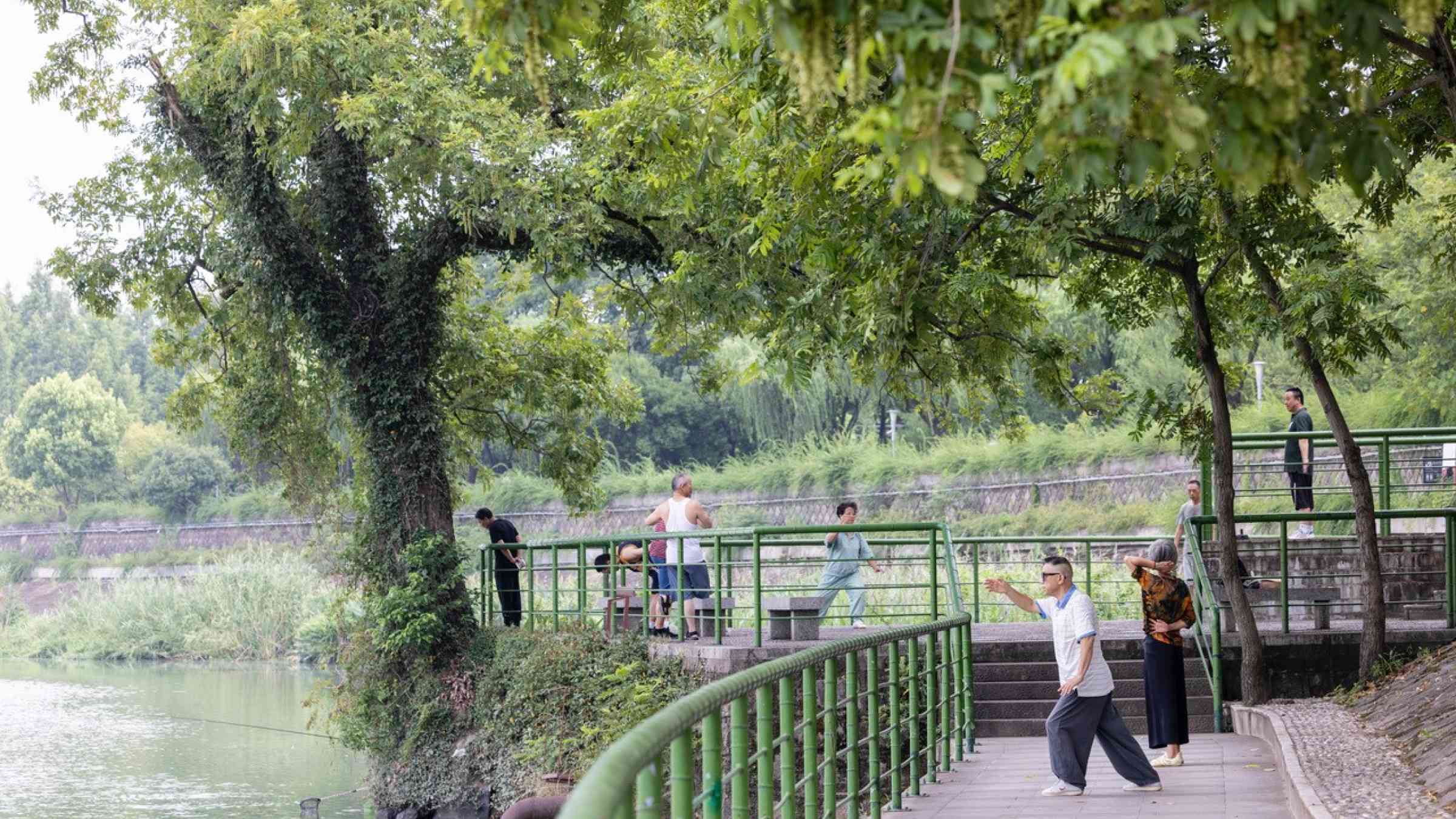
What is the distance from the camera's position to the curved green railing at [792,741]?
393 cm

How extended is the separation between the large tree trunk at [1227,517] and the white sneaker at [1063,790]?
4.83 metres

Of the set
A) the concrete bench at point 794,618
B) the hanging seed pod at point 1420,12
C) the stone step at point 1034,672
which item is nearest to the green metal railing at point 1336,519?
the stone step at point 1034,672

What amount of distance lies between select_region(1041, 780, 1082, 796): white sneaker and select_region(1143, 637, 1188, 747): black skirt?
155cm

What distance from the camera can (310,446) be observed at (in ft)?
83.6

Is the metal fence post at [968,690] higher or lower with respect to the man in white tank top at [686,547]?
lower

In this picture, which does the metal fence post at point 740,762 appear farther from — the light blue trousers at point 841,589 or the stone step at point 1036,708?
the light blue trousers at point 841,589

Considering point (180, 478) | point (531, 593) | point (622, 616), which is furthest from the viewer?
point (180, 478)

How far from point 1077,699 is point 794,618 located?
6249 mm

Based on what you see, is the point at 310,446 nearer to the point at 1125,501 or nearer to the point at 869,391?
the point at 1125,501

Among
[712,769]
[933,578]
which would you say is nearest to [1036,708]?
[933,578]

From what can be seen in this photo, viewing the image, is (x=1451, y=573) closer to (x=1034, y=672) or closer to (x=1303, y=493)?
(x=1303, y=493)

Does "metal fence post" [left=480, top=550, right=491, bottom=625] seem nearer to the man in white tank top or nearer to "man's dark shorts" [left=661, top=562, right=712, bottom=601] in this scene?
"man's dark shorts" [left=661, top=562, right=712, bottom=601]

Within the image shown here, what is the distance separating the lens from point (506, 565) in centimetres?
2238

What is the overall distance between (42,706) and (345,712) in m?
17.3
